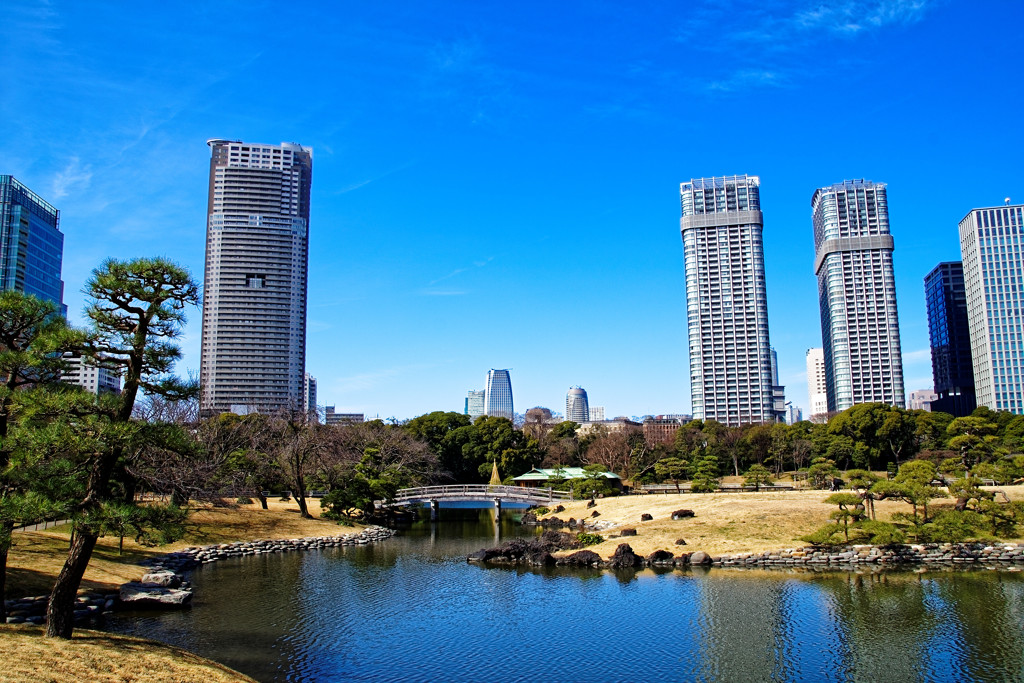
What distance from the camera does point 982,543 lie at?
3766cm

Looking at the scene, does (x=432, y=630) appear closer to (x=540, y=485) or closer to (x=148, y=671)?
(x=148, y=671)

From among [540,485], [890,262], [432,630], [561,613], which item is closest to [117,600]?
[432,630]

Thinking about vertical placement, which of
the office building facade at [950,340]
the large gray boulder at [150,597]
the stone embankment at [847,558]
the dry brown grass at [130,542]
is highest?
the office building facade at [950,340]

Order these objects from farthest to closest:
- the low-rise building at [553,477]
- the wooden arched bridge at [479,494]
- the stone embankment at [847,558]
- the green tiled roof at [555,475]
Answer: the green tiled roof at [555,475] → the low-rise building at [553,477] → the wooden arched bridge at [479,494] → the stone embankment at [847,558]

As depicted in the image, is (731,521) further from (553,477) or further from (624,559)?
(553,477)

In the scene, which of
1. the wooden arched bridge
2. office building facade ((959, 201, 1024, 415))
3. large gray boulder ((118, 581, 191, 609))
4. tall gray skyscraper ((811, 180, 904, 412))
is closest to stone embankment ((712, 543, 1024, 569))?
large gray boulder ((118, 581, 191, 609))

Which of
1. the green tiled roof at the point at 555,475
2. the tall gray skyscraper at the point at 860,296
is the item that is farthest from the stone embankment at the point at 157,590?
the tall gray skyscraper at the point at 860,296

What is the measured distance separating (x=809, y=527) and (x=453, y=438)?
51720 mm

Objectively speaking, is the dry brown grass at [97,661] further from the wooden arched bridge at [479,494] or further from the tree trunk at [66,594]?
the wooden arched bridge at [479,494]

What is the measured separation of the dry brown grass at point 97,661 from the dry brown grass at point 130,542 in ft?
32.2

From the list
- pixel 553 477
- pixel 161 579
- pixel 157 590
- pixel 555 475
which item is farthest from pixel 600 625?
pixel 555 475

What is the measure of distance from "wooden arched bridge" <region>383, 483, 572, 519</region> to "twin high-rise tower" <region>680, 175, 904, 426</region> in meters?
102

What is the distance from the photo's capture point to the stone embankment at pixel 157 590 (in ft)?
77.8

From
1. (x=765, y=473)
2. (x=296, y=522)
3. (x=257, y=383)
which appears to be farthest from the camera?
(x=257, y=383)
